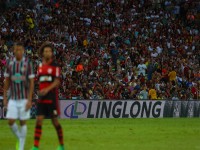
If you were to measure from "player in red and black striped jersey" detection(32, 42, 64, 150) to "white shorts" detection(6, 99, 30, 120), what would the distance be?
0.41m

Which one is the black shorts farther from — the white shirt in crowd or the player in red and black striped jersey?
the white shirt in crowd

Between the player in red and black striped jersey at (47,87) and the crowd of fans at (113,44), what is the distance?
17.5 m

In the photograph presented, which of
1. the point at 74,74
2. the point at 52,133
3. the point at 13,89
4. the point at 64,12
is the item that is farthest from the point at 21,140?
the point at 64,12

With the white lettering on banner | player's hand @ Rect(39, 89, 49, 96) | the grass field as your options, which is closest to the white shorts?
player's hand @ Rect(39, 89, 49, 96)

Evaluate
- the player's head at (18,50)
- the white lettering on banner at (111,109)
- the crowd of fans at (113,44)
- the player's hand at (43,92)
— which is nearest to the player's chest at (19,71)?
the player's head at (18,50)

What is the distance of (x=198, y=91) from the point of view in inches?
→ 1410

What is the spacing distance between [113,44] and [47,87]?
76.4ft

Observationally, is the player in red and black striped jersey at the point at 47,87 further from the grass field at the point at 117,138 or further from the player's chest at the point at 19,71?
the grass field at the point at 117,138

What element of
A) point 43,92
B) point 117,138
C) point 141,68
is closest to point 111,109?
point 141,68

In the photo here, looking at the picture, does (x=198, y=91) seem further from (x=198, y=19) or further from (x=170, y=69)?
(x=198, y=19)

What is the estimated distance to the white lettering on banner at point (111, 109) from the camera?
30734 mm

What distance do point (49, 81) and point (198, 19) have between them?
30347mm

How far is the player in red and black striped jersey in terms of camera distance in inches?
552

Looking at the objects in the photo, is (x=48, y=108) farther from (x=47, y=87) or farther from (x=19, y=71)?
(x=19, y=71)
